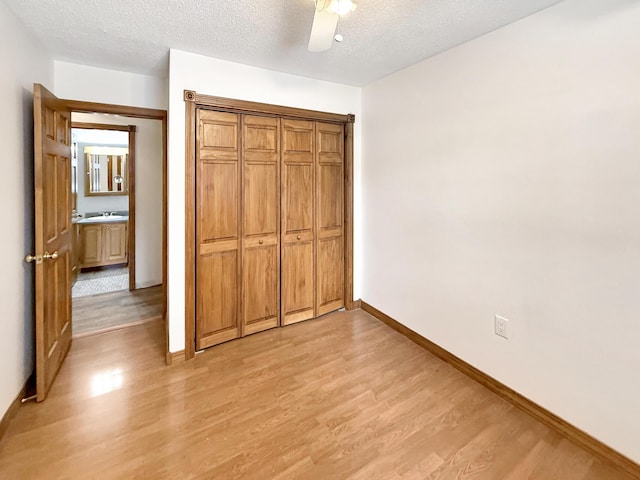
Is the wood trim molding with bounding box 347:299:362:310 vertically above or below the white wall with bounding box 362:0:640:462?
below

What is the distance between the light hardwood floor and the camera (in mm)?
1584

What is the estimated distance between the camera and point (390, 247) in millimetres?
3123

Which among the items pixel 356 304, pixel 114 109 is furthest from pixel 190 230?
pixel 356 304

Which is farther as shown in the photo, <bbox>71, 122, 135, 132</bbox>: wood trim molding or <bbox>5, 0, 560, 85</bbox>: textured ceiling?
<bbox>71, 122, 135, 132</bbox>: wood trim molding

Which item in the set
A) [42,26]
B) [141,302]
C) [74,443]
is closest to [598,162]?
[74,443]

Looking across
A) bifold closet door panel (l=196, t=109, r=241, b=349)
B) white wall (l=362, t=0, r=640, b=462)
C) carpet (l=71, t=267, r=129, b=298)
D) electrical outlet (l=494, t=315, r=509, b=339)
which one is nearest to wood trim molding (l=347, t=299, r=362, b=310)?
white wall (l=362, t=0, r=640, b=462)

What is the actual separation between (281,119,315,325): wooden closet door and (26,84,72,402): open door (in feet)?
5.57

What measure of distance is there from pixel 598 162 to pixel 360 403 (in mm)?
1908

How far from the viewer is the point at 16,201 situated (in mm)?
1963

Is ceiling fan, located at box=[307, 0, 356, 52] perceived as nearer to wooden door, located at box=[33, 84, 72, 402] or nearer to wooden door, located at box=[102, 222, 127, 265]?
wooden door, located at box=[33, 84, 72, 402]

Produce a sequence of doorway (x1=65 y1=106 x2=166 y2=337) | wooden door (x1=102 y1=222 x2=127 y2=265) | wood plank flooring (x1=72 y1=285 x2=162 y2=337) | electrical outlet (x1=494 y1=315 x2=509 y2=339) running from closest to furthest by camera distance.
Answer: electrical outlet (x1=494 y1=315 x2=509 y2=339) → wood plank flooring (x1=72 y1=285 x2=162 y2=337) → doorway (x1=65 y1=106 x2=166 y2=337) → wooden door (x1=102 y1=222 x2=127 y2=265)

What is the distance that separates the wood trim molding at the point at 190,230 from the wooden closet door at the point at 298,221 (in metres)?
0.82

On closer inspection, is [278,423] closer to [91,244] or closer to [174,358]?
[174,358]

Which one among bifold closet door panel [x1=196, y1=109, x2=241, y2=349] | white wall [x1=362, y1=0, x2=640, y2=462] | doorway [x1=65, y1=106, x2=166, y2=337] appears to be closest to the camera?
white wall [x1=362, y1=0, x2=640, y2=462]
